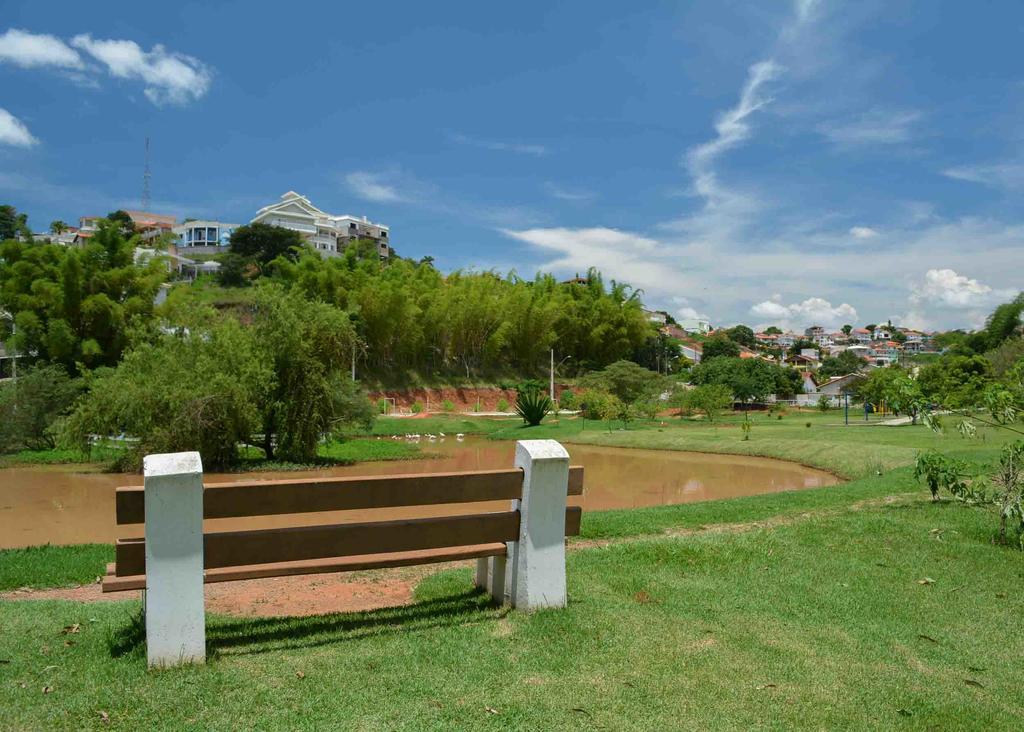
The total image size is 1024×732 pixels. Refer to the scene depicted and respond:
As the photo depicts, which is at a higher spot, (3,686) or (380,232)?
(380,232)

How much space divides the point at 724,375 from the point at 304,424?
3672 centimetres

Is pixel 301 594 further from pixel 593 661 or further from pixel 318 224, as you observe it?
pixel 318 224

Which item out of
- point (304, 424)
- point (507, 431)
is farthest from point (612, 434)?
point (304, 424)

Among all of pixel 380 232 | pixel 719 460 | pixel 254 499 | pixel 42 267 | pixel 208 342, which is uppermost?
pixel 380 232

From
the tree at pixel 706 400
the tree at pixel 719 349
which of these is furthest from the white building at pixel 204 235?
the tree at pixel 706 400

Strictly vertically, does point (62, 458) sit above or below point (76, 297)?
below

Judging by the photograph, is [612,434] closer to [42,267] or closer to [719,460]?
[719,460]

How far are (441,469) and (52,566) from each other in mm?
12599

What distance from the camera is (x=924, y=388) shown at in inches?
326

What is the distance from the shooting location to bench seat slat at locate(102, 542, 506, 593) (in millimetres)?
3381

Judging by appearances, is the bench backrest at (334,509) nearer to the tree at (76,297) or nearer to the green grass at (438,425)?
the tree at (76,297)

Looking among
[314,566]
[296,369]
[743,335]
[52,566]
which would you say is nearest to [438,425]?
[296,369]

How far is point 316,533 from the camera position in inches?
142

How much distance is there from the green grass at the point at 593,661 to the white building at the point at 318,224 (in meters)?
83.0
